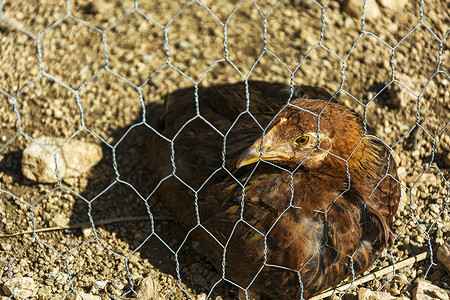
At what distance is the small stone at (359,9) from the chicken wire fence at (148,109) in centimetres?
1

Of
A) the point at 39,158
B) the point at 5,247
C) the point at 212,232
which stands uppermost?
the point at 212,232

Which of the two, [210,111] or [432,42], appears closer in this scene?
[210,111]

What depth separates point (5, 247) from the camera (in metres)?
2.82

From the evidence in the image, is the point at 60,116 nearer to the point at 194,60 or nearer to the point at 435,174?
the point at 194,60

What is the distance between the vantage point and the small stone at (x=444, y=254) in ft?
9.31

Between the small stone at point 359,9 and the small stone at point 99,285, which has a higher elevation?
the small stone at point 359,9

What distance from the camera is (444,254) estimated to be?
286cm

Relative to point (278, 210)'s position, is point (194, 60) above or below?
below

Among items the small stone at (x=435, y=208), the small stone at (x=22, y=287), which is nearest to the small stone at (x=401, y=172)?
the small stone at (x=435, y=208)

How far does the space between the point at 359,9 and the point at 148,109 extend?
1954 millimetres

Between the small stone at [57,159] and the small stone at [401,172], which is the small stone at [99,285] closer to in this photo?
the small stone at [57,159]

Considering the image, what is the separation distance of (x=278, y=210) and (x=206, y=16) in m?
2.28

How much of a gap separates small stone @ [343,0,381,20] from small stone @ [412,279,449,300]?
Result: 228 cm

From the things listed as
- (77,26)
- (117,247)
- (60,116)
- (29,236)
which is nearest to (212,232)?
(117,247)
